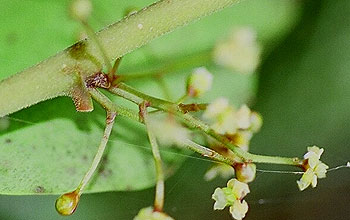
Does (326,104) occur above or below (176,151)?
above

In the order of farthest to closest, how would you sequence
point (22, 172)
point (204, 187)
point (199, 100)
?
point (204, 187) < point (199, 100) < point (22, 172)

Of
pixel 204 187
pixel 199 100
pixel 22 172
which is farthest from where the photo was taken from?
pixel 204 187

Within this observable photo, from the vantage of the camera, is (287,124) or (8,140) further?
(287,124)

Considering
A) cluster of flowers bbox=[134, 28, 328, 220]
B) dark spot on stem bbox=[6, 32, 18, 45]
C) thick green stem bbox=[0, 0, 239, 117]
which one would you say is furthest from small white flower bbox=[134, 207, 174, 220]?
dark spot on stem bbox=[6, 32, 18, 45]

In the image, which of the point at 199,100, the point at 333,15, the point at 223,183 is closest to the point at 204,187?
the point at 223,183

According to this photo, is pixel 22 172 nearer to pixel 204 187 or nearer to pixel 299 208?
pixel 204 187

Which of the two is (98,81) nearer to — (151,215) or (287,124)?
(151,215)

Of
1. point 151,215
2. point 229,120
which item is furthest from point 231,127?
point 151,215
